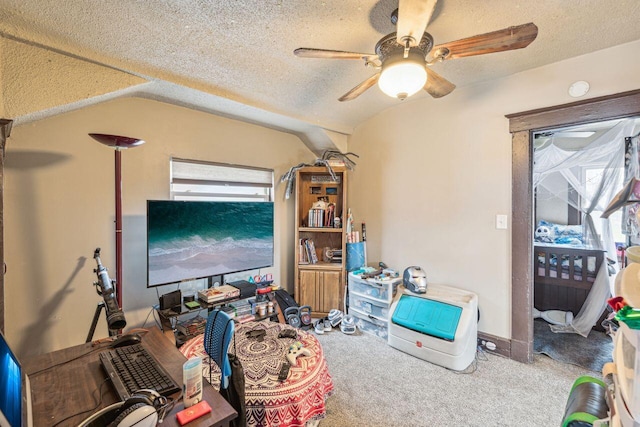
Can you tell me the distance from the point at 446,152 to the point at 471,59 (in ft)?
2.79

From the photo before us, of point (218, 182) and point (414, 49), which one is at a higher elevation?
point (414, 49)

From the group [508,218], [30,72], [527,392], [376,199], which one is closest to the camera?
[30,72]

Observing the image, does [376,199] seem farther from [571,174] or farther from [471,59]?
[571,174]

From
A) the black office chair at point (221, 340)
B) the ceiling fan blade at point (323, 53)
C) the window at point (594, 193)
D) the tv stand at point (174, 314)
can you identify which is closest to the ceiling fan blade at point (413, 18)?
the ceiling fan blade at point (323, 53)

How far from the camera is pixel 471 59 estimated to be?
6.73ft

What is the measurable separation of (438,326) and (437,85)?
72.6 inches

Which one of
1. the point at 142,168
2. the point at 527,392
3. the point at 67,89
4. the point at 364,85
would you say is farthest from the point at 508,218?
the point at 67,89

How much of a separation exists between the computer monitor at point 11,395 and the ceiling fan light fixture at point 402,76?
1.73m

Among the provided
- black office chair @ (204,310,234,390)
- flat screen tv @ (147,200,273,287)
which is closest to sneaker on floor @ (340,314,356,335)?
flat screen tv @ (147,200,273,287)

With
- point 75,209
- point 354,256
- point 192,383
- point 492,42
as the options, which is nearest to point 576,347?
point 354,256

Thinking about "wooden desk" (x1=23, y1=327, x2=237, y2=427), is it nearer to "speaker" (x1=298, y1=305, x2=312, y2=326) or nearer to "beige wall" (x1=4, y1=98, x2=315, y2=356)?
"beige wall" (x1=4, y1=98, x2=315, y2=356)

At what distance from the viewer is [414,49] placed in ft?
4.75

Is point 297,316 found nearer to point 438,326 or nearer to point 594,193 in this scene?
point 438,326

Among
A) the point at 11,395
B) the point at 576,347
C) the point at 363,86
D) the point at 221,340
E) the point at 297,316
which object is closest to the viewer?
the point at 11,395
